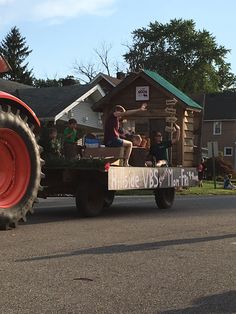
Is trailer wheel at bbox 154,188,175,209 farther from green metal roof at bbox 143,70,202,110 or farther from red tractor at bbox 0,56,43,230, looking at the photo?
red tractor at bbox 0,56,43,230

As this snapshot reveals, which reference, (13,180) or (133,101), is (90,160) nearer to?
(13,180)

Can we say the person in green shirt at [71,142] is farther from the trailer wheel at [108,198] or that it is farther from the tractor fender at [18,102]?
the tractor fender at [18,102]

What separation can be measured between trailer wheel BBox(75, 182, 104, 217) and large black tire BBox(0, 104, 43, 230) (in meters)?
1.89

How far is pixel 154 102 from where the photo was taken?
558 inches

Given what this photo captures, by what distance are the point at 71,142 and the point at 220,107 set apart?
180 ft

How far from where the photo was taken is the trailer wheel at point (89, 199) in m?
10.4

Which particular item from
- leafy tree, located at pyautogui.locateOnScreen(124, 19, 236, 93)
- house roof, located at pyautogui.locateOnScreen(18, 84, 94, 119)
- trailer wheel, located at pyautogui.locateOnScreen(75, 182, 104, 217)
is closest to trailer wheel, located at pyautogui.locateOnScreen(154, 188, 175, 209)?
trailer wheel, located at pyautogui.locateOnScreen(75, 182, 104, 217)

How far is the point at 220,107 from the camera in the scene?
64375 millimetres

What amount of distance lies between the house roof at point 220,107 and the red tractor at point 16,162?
181ft

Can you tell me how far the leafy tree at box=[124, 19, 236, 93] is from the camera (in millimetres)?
72625

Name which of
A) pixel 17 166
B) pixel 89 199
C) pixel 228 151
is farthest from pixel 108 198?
pixel 228 151

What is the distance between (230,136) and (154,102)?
49.0 meters

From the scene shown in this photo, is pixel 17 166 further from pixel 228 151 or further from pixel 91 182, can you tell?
pixel 228 151

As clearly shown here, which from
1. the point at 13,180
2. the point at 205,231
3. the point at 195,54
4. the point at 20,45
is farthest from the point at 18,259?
the point at 195,54
